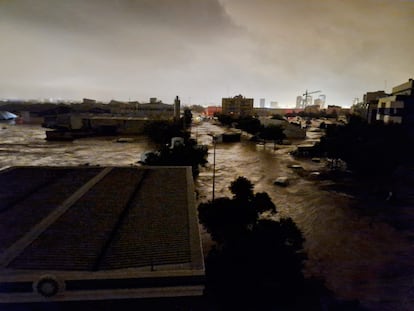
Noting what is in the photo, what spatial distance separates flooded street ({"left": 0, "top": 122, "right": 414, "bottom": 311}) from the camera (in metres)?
13.9

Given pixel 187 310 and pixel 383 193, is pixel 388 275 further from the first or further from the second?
pixel 383 193

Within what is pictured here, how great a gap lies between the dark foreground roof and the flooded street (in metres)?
8.75

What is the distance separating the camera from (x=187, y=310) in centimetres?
762

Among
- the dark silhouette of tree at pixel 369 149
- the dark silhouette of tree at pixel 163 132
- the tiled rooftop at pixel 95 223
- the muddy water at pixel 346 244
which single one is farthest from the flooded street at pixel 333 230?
the dark silhouette of tree at pixel 163 132

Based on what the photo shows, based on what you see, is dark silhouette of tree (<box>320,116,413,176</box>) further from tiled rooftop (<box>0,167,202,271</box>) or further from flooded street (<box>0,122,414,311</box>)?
tiled rooftop (<box>0,167,202,271</box>)

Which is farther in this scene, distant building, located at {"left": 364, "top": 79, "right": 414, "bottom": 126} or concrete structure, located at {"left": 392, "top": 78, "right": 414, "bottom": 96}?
concrete structure, located at {"left": 392, "top": 78, "right": 414, "bottom": 96}

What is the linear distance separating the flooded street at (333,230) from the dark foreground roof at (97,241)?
28.7 feet

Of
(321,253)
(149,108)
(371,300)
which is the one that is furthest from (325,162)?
(149,108)

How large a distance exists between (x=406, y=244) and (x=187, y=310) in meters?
16.7

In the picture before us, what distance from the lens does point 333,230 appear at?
20.0 m

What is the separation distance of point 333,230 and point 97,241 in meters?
16.4

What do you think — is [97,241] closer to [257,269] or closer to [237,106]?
[257,269]

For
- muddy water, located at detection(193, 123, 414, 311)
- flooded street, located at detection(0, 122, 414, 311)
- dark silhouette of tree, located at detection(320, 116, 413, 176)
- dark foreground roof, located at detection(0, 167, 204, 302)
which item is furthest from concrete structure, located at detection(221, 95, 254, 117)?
dark foreground roof, located at detection(0, 167, 204, 302)

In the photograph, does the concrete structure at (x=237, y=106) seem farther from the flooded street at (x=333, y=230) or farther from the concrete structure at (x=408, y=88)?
the flooded street at (x=333, y=230)
